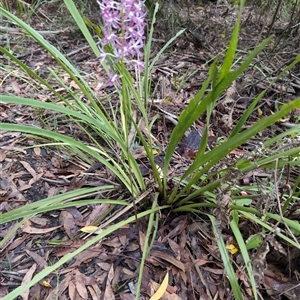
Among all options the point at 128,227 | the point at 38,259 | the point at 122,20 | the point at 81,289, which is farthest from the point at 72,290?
the point at 122,20

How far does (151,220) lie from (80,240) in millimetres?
291

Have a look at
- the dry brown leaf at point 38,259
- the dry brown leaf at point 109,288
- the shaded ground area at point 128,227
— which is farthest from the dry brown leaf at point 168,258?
the dry brown leaf at point 38,259

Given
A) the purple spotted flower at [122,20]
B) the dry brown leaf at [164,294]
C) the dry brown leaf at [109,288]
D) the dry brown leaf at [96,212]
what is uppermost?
the purple spotted flower at [122,20]

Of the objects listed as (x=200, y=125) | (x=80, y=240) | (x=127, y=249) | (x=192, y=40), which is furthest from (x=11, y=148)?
(x=192, y=40)

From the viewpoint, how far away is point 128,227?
1.42 m

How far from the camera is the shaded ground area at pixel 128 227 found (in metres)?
1.25

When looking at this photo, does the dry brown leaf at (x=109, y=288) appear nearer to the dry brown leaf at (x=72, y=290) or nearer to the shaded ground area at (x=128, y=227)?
the shaded ground area at (x=128, y=227)

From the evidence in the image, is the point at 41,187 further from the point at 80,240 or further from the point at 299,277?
the point at 299,277

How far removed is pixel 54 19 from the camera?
133 inches

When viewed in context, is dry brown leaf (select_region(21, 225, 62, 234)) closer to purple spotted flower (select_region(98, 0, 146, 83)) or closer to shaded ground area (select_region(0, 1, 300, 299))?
shaded ground area (select_region(0, 1, 300, 299))

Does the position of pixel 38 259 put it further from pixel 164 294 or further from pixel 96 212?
pixel 164 294

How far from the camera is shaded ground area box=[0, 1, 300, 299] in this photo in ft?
4.12

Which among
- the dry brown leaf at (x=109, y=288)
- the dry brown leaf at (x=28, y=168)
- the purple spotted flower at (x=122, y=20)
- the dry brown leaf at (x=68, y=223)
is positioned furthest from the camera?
the dry brown leaf at (x=28, y=168)

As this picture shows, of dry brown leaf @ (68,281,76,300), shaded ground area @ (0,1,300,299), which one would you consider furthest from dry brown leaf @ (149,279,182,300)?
dry brown leaf @ (68,281,76,300)
